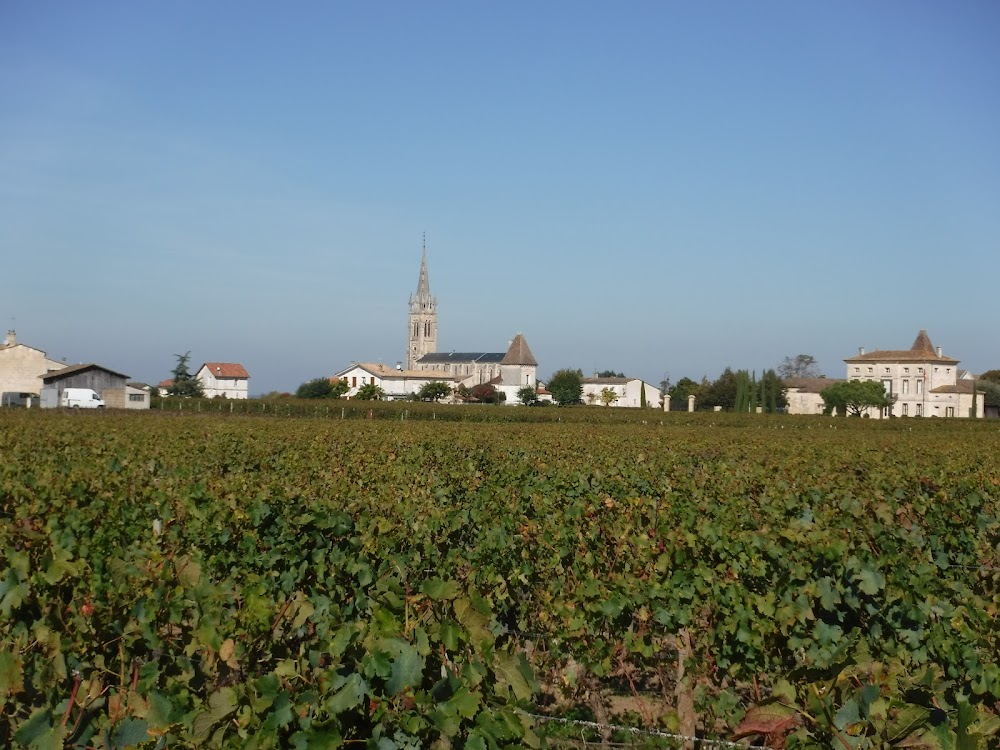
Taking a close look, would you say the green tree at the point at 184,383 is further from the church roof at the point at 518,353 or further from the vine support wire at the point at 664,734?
the vine support wire at the point at 664,734

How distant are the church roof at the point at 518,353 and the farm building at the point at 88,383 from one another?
90.6 m

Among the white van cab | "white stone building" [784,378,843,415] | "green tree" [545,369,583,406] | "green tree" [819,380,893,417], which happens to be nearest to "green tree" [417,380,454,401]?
"green tree" [545,369,583,406]

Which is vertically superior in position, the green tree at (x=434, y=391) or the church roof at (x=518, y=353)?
the church roof at (x=518, y=353)

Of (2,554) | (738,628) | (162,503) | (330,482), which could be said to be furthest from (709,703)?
(330,482)

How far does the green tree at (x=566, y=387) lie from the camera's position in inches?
5084

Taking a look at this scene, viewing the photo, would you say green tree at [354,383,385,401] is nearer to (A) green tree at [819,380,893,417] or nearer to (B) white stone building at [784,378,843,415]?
(A) green tree at [819,380,893,417]

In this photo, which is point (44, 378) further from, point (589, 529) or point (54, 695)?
point (54, 695)

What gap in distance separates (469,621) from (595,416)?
56200 mm

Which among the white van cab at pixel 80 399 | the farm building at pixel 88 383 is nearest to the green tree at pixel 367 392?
the farm building at pixel 88 383

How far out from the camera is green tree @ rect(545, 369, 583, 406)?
129 meters

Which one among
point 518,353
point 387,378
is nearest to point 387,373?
point 387,378

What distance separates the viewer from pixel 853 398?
10031cm

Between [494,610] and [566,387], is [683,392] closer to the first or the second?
[566,387]

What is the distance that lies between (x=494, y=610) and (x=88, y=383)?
201 feet
